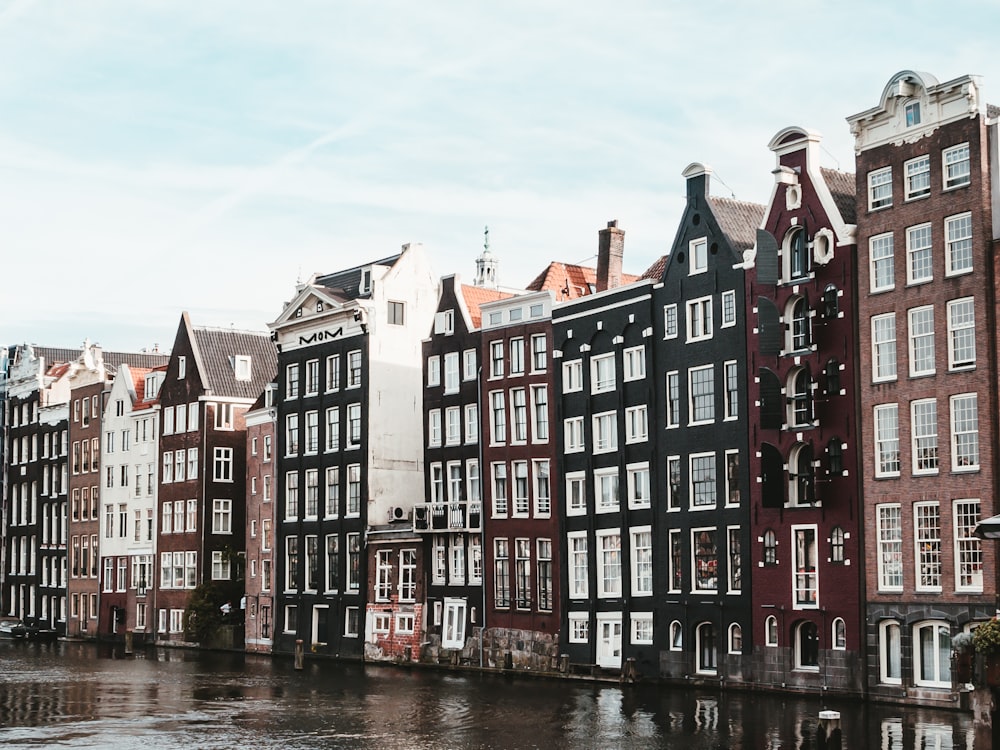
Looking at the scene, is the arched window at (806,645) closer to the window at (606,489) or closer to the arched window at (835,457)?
the arched window at (835,457)

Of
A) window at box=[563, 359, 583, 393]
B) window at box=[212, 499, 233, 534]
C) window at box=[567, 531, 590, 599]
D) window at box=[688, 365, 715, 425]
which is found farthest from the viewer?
window at box=[212, 499, 233, 534]

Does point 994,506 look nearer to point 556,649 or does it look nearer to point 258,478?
point 556,649

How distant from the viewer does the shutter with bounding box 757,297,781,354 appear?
56812 mm

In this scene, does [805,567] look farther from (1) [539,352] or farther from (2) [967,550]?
(1) [539,352]

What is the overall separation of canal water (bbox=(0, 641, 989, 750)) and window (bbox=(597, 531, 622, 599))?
4.53 metres

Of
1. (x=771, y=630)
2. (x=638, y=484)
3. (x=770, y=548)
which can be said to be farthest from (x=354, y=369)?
(x=771, y=630)

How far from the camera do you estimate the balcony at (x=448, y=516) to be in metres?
74.0

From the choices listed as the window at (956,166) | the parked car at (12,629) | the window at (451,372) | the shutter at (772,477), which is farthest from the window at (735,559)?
the parked car at (12,629)

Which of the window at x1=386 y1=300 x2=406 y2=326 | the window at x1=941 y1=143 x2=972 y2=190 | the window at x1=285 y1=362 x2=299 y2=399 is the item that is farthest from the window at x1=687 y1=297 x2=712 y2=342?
the window at x1=285 y1=362 x2=299 y2=399

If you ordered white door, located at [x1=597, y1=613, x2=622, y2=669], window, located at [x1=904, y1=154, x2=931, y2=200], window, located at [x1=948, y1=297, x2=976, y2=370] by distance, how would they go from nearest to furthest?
window, located at [x1=948, y1=297, x2=976, y2=370]
window, located at [x1=904, y1=154, x2=931, y2=200]
white door, located at [x1=597, y1=613, x2=622, y2=669]

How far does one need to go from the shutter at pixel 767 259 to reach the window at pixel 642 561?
43.2 ft

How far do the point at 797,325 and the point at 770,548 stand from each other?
345 inches

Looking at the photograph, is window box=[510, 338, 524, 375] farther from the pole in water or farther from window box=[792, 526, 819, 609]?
the pole in water

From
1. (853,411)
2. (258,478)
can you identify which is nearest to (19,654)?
(258,478)
